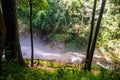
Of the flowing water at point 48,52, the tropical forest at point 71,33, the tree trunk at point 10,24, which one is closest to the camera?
the tree trunk at point 10,24

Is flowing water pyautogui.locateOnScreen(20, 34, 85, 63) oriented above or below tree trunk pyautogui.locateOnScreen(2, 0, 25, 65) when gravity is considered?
below

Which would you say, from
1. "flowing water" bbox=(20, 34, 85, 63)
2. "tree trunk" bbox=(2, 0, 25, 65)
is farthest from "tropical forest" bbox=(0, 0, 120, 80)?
"tree trunk" bbox=(2, 0, 25, 65)

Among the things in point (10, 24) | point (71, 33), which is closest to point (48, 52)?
point (71, 33)

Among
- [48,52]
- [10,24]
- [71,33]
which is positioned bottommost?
[48,52]

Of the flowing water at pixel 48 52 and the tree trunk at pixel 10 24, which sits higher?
the tree trunk at pixel 10 24

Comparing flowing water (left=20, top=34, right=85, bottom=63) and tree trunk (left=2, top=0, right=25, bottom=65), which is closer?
tree trunk (left=2, top=0, right=25, bottom=65)

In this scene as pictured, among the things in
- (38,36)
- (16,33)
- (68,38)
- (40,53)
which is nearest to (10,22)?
(16,33)

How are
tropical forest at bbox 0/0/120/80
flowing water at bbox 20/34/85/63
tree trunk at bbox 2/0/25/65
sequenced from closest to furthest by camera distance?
tree trunk at bbox 2/0/25/65 → flowing water at bbox 20/34/85/63 → tropical forest at bbox 0/0/120/80

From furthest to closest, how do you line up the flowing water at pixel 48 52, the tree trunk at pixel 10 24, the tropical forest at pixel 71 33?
1. the tropical forest at pixel 71 33
2. the flowing water at pixel 48 52
3. the tree trunk at pixel 10 24

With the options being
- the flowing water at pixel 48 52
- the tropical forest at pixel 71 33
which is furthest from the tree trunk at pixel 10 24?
the flowing water at pixel 48 52

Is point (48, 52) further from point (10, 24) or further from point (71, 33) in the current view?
point (10, 24)

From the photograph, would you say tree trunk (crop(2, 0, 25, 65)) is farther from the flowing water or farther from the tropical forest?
the flowing water

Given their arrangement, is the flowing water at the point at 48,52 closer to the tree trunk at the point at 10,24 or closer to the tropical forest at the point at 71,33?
the tropical forest at the point at 71,33

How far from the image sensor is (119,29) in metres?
25.2
